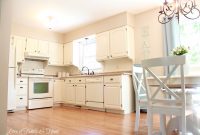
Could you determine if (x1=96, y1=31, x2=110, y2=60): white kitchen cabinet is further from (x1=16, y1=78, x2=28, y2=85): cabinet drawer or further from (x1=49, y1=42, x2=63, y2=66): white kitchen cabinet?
(x1=16, y1=78, x2=28, y2=85): cabinet drawer

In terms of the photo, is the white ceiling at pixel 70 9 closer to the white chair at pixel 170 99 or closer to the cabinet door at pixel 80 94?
the cabinet door at pixel 80 94

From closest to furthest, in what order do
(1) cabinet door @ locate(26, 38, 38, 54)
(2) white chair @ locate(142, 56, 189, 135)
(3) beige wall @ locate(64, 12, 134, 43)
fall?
(2) white chair @ locate(142, 56, 189, 135), (3) beige wall @ locate(64, 12, 134, 43), (1) cabinet door @ locate(26, 38, 38, 54)

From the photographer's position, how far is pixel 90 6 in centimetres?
428

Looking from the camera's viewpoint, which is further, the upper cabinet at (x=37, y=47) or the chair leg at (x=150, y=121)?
the upper cabinet at (x=37, y=47)

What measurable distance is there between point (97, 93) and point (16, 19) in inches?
121

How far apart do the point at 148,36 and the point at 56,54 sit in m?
3.26

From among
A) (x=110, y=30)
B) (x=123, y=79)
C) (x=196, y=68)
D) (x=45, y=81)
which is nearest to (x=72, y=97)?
(x=45, y=81)

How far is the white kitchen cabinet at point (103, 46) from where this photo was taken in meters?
4.93

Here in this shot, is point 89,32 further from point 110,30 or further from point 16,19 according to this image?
point 16,19

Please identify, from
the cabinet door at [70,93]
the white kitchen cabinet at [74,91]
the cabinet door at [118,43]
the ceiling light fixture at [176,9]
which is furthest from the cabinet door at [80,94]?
the ceiling light fixture at [176,9]

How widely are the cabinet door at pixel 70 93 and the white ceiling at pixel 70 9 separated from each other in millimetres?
1931

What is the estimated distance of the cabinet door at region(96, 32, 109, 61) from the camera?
4941mm

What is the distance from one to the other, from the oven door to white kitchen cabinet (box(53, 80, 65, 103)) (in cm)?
20

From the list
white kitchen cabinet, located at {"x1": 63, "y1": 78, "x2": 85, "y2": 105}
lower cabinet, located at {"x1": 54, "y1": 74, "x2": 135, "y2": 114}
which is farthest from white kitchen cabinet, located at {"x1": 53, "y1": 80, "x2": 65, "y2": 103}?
lower cabinet, located at {"x1": 54, "y1": 74, "x2": 135, "y2": 114}
